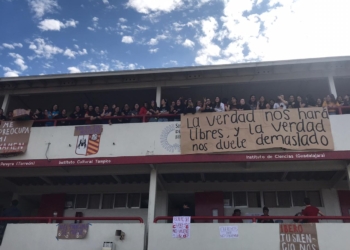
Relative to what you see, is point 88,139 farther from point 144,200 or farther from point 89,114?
point 144,200

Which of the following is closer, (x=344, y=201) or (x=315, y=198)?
(x=344, y=201)

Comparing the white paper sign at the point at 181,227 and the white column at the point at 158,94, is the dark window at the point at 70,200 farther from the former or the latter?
the white paper sign at the point at 181,227

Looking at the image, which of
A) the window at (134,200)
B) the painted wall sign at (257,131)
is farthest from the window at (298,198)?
the window at (134,200)

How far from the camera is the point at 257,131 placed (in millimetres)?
11312

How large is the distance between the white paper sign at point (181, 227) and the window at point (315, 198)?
204 inches

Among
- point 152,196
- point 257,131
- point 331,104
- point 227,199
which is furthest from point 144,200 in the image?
point 331,104

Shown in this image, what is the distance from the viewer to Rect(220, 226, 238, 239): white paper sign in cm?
1013

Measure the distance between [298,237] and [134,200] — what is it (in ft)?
20.8

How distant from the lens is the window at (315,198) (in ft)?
42.7

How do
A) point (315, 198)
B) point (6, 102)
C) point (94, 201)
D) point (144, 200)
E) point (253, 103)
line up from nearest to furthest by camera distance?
1. point (253, 103)
2. point (315, 198)
3. point (144, 200)
4. point (94, 201)
5. point (6, 102)

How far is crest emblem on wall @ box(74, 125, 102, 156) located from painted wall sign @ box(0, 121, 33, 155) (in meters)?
1.84

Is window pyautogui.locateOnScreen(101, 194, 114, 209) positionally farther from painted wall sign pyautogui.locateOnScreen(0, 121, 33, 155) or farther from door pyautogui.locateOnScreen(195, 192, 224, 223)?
painted wall sign pyautogui.locateOnScreen(0, 121, 33, 155)

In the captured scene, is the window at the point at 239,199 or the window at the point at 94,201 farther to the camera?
the window at the point at 94,201

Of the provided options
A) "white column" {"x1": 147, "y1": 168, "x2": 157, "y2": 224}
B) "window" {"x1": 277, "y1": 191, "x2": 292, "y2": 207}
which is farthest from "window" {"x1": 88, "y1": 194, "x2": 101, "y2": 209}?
"window" {"x1": 277, "y1": 191, "x2": 292, "y2": 207}
